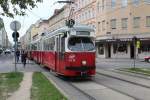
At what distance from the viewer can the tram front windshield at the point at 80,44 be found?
22.2m

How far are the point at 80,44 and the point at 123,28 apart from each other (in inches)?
1809

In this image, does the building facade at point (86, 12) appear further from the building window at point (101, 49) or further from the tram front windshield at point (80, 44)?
the tram front windshield at point (80, 44)

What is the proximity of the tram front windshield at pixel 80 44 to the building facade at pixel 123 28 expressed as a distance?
4016cm

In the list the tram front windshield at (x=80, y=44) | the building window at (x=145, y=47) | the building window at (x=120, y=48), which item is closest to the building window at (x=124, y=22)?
the building window at (x=120, y=48)

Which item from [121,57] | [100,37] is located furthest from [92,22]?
[121,57]

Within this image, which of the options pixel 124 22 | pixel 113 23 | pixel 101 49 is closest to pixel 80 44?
pixel 124 22

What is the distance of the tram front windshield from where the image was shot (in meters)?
22.2

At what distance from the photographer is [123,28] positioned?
6756 centimetres

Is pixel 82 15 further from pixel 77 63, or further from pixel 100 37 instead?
pixel 77 63

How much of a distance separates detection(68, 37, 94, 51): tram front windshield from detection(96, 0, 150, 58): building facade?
132 feet

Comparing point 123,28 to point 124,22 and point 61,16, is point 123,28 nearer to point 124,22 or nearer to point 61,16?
point 124,22

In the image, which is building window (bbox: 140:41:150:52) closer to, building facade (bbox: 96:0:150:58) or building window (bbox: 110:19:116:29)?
building facade (bbox: 96:0:150:58)

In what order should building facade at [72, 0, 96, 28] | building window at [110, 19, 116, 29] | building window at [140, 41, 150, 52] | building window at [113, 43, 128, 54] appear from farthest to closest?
building facade at [72, 0, 96, 28] → building window at [110, 19, 116, 29] → building window at [113, 43, 128, 54] → building window at [140, 41, 150, 52]

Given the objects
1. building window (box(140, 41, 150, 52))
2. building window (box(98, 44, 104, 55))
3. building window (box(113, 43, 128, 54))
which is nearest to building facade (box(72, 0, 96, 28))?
building window (box(98, 44, 104, 55))
